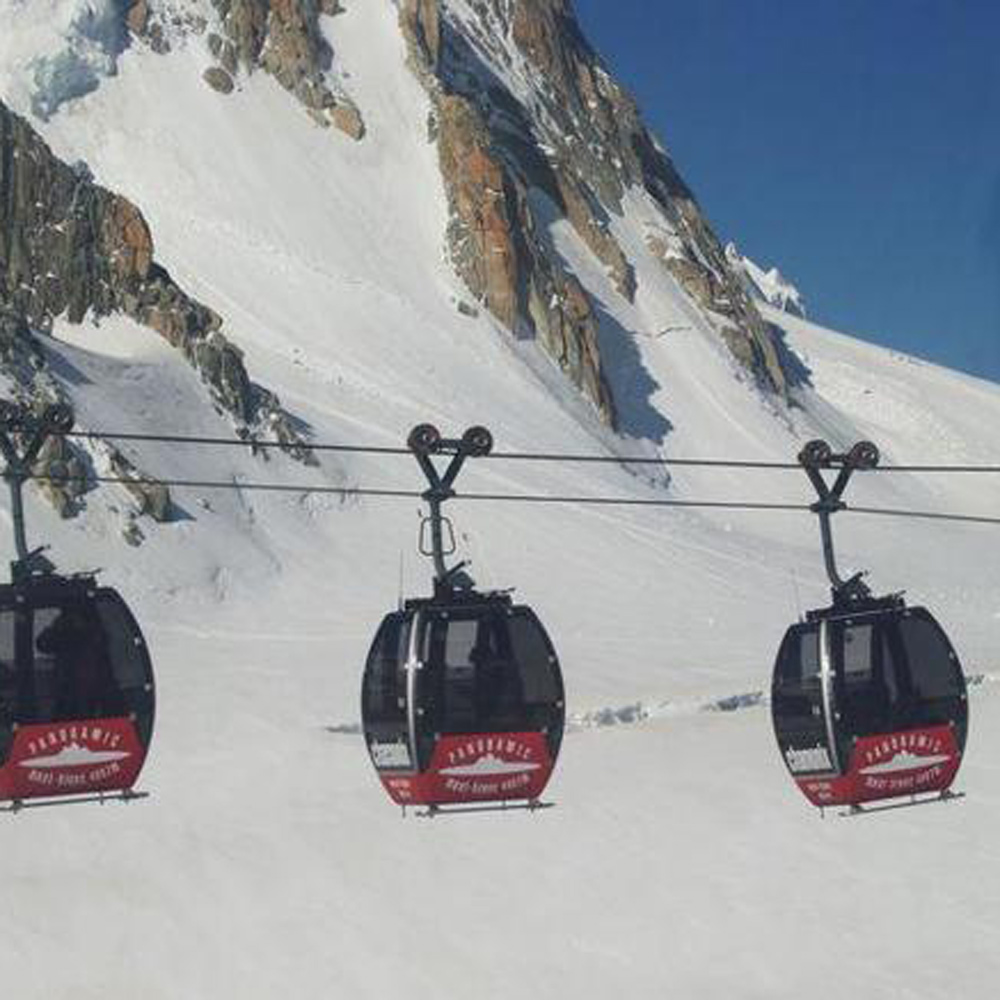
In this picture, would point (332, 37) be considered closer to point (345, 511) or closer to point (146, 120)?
point (146, 120)

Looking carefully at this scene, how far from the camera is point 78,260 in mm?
64688

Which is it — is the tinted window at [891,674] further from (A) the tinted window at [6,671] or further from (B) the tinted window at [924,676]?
(A) the tinted window at [6,671]

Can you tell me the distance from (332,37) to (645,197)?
65.3 ft

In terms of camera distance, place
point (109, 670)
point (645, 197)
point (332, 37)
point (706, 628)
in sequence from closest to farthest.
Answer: point (109, 670) < point (706, 628) < point (332, 37) < point (645, 197)

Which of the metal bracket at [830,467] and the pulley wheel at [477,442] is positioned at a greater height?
the pulley wheel at [477,442]

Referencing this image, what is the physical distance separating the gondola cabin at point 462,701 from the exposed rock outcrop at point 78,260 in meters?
45.9

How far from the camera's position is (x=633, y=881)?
97.6ft

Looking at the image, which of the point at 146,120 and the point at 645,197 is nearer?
the point at 146,120

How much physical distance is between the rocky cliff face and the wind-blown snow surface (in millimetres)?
1491

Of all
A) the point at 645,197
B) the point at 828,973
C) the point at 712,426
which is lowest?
the point at 828,973

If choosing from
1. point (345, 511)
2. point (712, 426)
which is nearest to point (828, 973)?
point (345, 511)

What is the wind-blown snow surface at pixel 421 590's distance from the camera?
2694 centimetres

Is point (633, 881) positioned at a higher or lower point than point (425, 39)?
lower

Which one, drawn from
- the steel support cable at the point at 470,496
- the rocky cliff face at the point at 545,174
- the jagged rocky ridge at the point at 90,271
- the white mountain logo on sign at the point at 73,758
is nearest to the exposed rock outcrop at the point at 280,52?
the rocky cliff face at the point at 545,174
